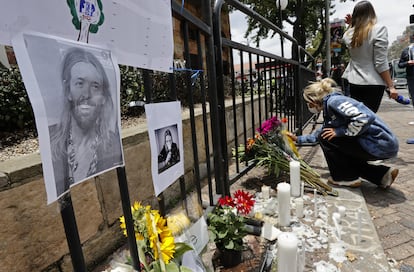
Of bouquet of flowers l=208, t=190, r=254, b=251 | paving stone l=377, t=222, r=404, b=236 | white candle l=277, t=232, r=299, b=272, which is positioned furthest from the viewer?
paving stone l=377, t=222, r=404, b=236

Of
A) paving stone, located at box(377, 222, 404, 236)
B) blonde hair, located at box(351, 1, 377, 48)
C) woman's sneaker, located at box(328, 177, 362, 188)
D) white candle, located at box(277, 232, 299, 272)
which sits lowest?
paving stone, located at box(377, 222, 404, 236)

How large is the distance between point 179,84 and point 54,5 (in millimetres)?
3250

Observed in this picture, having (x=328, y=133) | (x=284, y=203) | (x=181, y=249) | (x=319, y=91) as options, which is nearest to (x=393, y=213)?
(x=328, y=133)

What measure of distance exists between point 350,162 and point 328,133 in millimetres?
336

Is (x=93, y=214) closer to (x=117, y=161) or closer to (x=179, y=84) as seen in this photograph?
(x=117, y=161)

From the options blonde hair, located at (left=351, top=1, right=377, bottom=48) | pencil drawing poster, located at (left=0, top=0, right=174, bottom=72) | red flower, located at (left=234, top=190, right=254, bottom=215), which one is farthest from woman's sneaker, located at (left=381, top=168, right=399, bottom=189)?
pencil drawing poster, located at (left=0, top=0, right=174, bottom=72)

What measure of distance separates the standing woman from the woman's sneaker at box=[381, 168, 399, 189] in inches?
37.5

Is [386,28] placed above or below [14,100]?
above

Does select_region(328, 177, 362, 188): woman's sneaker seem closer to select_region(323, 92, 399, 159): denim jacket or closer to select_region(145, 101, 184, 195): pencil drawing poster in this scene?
select_region(323, 92, 399, 159): denim jacket

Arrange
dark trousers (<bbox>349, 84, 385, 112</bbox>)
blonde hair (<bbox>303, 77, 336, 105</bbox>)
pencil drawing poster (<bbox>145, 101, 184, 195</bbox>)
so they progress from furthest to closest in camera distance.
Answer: dark trousers (<bbox>349, 84, 385, 112</bbox>)
blonde hair (<bbox>303, 77, 336, 105</bbox>)
pencil drawing poster (<bbox>145, 101, 184, 195</bbox>)

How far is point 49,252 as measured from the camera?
3.94 feet

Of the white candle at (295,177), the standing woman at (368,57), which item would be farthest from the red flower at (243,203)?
the standing woman at (368,57)

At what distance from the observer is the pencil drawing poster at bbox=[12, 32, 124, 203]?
20.5 inches

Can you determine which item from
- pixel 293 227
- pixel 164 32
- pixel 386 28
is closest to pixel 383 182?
pixel 293 227
